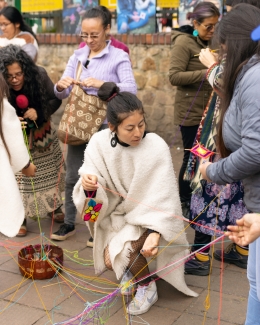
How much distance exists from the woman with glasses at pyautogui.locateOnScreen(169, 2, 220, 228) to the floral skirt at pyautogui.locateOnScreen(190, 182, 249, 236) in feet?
3.87

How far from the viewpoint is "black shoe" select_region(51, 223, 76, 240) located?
4754 millimetres

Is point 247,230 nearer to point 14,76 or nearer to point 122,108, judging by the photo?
point 122,108

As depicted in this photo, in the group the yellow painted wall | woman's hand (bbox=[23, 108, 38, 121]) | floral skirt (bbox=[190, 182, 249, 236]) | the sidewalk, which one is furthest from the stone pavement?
the yellow painted wall

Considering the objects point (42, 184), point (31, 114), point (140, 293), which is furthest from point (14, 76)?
point (140, 293)

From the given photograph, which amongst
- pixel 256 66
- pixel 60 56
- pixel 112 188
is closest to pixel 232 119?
pixel 256 66

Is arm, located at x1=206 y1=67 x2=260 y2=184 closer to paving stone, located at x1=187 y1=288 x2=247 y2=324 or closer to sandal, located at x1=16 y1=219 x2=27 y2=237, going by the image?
paving stone, located at x1=187 y1=288 x2=247 y2=324

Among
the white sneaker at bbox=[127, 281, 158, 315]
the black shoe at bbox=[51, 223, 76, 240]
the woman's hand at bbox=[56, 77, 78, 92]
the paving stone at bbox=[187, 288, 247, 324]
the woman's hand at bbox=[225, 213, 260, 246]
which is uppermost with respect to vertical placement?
the woman's hand at bbox=[56, 77, 78, 92]

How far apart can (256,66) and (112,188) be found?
142 cm

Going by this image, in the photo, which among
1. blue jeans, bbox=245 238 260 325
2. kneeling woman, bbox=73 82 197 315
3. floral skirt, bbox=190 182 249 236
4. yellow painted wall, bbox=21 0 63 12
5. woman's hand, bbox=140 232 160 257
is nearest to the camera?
blue jeans, bbox=245 238 260 325

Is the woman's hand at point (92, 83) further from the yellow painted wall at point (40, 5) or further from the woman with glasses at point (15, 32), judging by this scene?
the yellow painted wall at point (40, 5)

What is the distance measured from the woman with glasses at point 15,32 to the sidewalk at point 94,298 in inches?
89.3

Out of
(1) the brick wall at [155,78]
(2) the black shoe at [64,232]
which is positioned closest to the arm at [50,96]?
(2) the black shoe at [64,232]

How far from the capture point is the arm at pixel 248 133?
2547mm

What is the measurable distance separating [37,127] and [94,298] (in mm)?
1558
